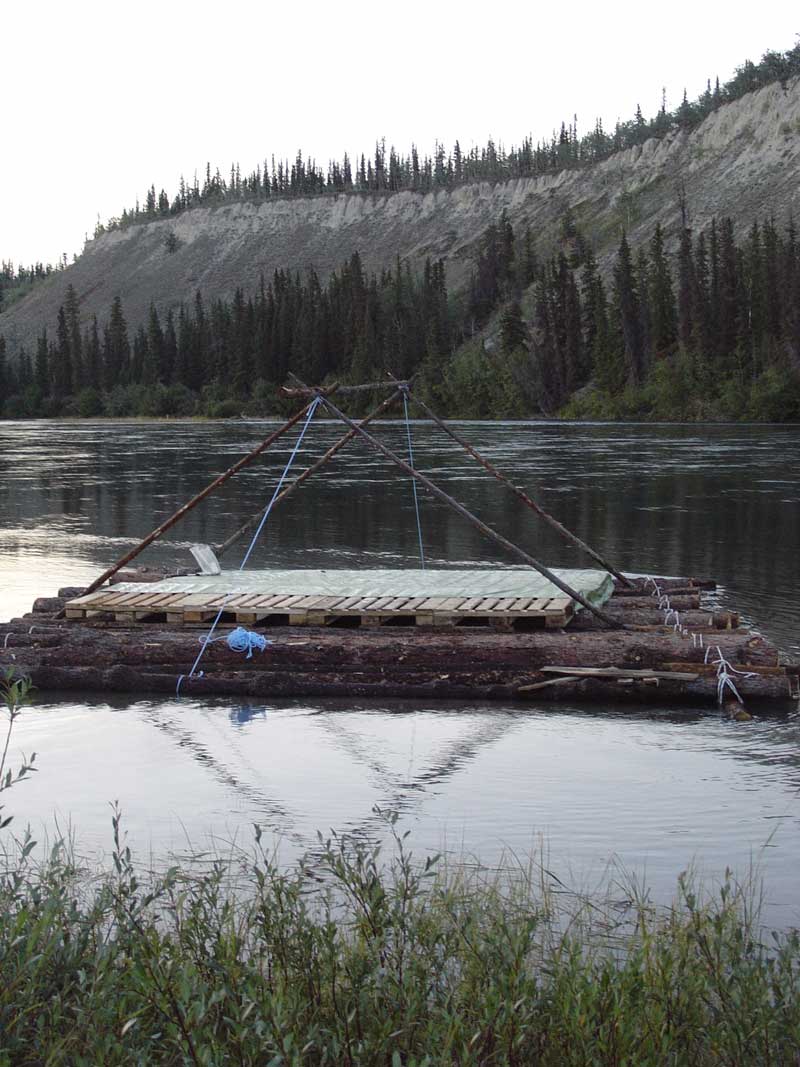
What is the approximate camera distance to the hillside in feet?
377

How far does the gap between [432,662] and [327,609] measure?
5.53ft

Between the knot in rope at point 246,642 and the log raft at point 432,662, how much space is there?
0.07 metres

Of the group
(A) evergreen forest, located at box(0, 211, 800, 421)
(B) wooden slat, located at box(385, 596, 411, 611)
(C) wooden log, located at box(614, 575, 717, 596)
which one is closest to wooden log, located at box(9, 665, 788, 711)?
(B) wooden slat, located at box(385, 596, 411, 611)

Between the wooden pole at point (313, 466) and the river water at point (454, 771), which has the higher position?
the wooden pole at point (313, 466)

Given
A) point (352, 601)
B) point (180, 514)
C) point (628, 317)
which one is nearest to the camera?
point (352, 601)

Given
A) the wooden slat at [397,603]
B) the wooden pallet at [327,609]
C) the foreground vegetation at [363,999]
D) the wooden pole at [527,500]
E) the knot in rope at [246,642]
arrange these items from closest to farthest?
the foreground vegetation at [363,999] < the knot in rope at [246,642] < the wooden pallet at [327,609] < the wooden slat at [397,603] < the wooden pole at [527,500]

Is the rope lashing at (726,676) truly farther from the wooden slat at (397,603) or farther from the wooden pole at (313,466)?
the wooden pole at (313,466)

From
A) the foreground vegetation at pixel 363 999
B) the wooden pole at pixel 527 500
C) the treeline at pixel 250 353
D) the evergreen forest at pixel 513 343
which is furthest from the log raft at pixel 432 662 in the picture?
the treeline at pixel 250 353

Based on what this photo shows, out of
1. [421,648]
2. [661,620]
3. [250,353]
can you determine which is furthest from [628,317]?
[421,648]

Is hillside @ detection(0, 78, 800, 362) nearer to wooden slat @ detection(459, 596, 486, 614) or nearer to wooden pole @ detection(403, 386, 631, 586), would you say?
wooden pole @ detection(403, 386, 631, 586)

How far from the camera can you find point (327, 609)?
41.2 feet

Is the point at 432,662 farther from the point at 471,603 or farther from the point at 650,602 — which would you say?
the point at 650,602

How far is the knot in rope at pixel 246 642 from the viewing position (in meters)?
11.6

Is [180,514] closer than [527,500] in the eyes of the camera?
No
